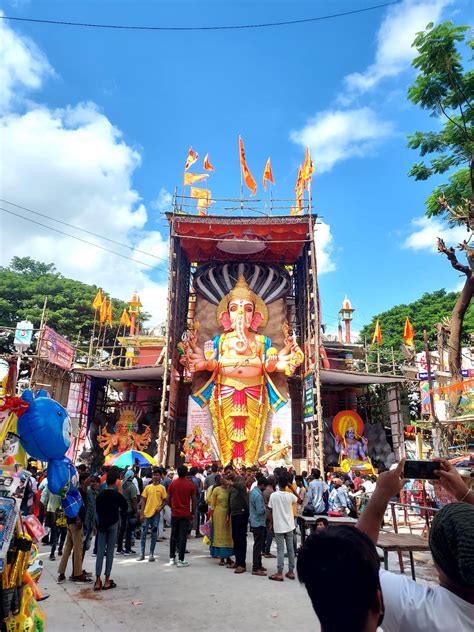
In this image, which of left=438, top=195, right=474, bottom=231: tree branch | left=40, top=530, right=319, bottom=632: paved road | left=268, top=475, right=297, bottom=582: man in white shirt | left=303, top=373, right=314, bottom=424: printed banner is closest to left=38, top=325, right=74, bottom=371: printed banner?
left=303, top=373, right=314, bottom=424: printed banner

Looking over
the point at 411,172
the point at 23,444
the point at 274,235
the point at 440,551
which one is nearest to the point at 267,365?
the point at 274,235

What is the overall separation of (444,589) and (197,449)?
639 inches

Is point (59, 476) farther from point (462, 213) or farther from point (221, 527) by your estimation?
point (462, 213)

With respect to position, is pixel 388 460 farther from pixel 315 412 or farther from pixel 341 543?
pixel 341 543

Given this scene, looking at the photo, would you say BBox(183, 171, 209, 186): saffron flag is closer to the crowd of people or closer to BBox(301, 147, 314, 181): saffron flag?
BBox(301, 147, 314, 181): saffron flag

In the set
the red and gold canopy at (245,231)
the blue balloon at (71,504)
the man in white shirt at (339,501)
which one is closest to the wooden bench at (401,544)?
the man in white shirt at (339,501)

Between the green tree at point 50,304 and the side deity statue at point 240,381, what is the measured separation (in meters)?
10.1

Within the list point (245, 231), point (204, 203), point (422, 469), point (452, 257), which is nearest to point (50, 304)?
point (204, 203)

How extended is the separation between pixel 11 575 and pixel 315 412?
1429 cm

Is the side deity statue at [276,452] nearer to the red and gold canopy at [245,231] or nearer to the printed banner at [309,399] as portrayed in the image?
the printed banner at [309,399]

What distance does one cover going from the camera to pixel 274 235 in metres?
18.9

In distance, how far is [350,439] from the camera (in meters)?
18.7

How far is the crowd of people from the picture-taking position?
1222 millimetres

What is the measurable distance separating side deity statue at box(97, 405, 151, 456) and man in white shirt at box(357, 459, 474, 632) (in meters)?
17.6
